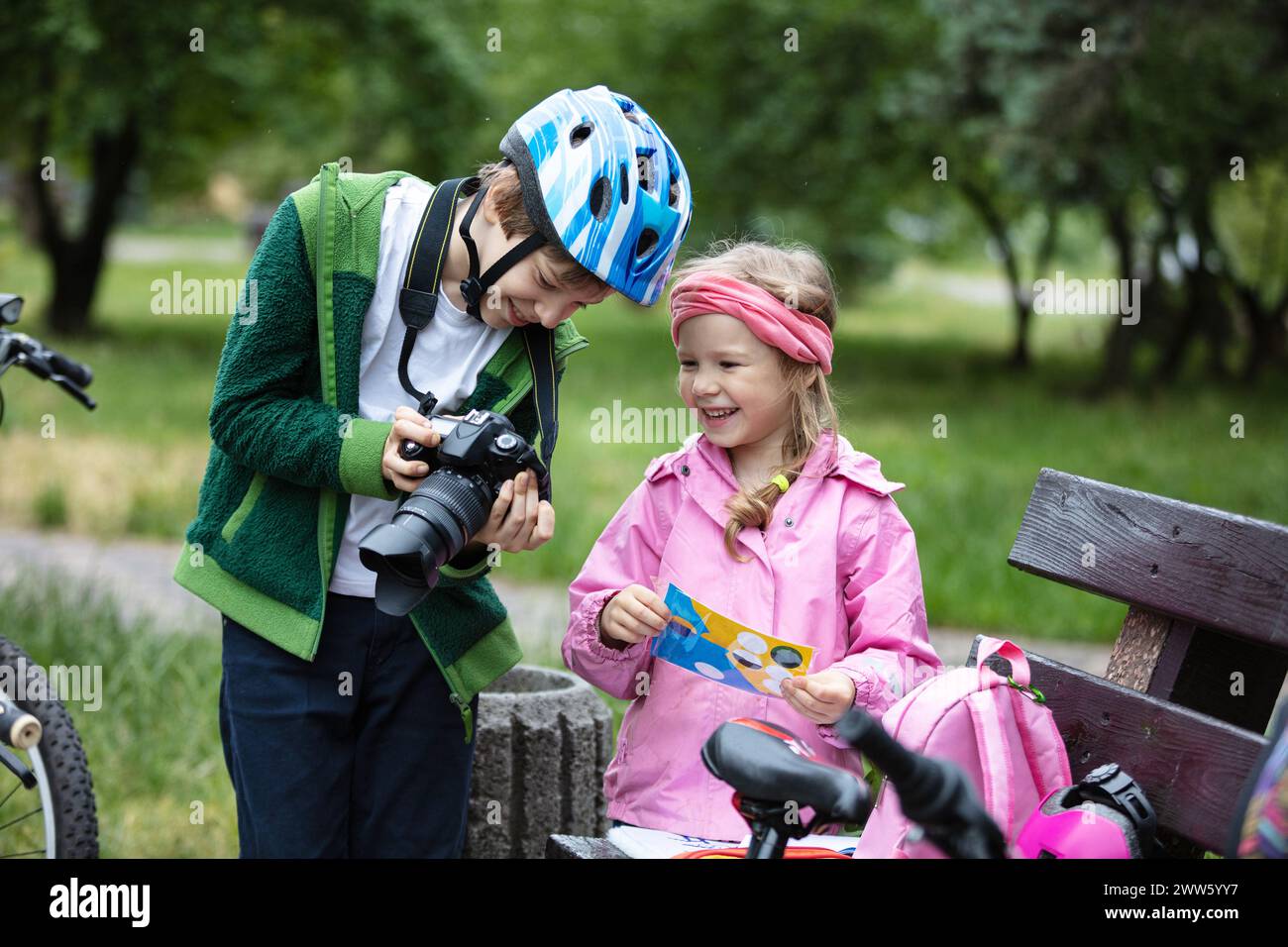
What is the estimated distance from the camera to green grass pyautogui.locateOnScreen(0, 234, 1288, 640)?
7945 mm

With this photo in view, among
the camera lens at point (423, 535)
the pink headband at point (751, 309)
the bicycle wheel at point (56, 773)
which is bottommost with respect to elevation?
the bicycle wheel at point (56, 773)

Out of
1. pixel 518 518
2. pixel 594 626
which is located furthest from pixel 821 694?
pixel 518 518

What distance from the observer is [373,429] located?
2490mm

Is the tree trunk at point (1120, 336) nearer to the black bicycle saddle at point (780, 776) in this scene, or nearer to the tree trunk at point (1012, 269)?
the tree trunk at point (1012, 269)

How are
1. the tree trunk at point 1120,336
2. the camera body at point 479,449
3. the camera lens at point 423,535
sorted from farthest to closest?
the tree trunk at point 1120,336 < the camera body at point 479,449 < the camera lens at point 423,535

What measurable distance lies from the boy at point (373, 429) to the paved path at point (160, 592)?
8.91ft

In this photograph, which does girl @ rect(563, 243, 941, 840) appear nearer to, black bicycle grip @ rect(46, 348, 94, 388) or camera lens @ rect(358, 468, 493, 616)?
camera lens @ rect(358, 468, 493, 616)

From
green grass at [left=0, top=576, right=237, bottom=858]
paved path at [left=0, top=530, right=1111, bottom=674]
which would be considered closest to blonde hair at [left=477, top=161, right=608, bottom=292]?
green grass at [left=0, top=576, right=237, bottom=858]

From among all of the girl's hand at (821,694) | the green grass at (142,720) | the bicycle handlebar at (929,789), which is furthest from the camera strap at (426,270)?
the green grass at (142,720)

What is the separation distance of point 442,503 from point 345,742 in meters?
0.70

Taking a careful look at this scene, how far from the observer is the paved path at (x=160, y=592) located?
20.1 ft

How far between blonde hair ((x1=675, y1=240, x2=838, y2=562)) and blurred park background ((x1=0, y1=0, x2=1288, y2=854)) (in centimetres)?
197

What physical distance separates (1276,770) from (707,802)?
1.27 m
